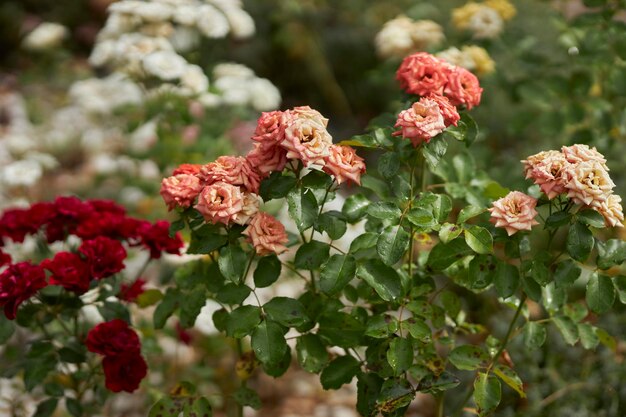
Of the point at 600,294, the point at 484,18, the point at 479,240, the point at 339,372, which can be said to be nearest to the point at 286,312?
the point at 339,372

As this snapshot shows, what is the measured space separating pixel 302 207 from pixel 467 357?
46 centimetres

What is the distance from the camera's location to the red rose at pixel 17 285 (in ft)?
4.92

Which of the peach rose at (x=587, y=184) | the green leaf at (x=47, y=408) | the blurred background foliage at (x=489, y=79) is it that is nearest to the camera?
the peach rose at (x=587, y=184)

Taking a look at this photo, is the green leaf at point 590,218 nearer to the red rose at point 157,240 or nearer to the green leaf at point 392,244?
the green leaf at point 392,244

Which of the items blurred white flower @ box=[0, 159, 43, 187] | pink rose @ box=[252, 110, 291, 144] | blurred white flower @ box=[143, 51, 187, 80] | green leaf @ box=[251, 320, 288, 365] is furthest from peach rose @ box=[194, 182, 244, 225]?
blurred white flower @ box=[0, 159, 43, 187]

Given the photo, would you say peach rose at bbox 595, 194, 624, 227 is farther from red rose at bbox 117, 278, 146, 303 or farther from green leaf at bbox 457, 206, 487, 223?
red rose at bbox 117, 278, 146, 303

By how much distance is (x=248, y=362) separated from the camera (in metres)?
1.66

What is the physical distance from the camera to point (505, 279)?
1.42 meters

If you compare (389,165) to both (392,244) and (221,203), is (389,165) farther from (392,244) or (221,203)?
(221,203)

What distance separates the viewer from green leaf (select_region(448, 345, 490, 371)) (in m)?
1.46

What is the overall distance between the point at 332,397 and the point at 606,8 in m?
1.62

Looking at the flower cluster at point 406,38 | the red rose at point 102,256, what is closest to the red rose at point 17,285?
the red rose at point 102,256

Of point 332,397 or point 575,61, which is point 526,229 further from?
point 332,397

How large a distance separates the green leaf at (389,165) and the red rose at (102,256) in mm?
594
